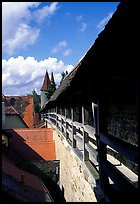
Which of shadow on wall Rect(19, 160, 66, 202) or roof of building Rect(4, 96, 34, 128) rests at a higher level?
roof of building Rect(4, 96, 34, 128)

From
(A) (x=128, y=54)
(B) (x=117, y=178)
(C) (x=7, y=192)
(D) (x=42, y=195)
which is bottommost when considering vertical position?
(D) (x=42, y=195)

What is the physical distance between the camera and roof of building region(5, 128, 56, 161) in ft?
43.7

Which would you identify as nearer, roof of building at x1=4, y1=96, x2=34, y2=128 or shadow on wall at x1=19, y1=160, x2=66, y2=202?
shadow on wall at x1=19, y1=160, x2=66, y2=202

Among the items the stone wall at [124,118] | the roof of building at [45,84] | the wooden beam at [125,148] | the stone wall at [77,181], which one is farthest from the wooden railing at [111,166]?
the roof of building at [45,84]

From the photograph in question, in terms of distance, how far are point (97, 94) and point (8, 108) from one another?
22764mm

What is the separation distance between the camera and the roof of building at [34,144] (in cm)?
1333

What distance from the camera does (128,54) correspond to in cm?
159

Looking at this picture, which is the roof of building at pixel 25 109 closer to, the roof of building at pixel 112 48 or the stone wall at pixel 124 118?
the stone wall at pixel 124 118

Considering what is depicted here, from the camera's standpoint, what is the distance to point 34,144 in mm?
14219

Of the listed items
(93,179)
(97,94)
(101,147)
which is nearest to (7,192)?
(93,179)

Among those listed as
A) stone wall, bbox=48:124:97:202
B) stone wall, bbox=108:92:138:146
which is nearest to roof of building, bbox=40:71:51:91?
stone wall, bbox=48:124:97:202

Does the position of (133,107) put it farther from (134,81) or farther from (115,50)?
(115,50)

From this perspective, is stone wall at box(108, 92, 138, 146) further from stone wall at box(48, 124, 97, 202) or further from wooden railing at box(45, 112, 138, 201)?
stone wall at box(48, 124, 97, 202)

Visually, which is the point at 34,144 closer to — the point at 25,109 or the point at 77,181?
the point at 77,181
